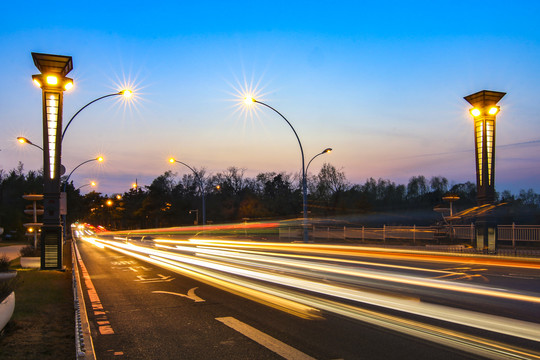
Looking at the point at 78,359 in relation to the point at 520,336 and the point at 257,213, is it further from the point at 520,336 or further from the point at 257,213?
the point at 257,213

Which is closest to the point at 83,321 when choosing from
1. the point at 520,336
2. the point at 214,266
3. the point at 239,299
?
the point at 239,299

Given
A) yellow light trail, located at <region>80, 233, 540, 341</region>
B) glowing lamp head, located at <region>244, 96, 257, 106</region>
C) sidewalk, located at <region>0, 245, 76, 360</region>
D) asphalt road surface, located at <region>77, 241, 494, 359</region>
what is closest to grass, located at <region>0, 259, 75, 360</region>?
A: sidewalk, located at <region>0, 245, 76, 360</region>

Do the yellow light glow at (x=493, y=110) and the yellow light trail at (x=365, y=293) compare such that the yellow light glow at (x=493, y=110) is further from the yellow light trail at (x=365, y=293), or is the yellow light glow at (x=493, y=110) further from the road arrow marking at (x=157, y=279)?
the road arrow marking at (x=157, y=279)

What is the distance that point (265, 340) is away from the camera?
273 inches

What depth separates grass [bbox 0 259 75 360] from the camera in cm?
620

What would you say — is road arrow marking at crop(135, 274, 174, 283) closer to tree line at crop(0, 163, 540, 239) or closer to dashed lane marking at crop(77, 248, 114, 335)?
dashed lane marking at crop(77, 248, 114, 335)

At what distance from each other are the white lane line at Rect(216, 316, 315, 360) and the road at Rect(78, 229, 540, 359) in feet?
0.05

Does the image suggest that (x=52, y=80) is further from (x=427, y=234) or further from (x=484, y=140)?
(x=427, y=234)

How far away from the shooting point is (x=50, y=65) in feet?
56.5

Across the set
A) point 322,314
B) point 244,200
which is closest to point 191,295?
point 322,314

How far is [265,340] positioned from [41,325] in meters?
3.93

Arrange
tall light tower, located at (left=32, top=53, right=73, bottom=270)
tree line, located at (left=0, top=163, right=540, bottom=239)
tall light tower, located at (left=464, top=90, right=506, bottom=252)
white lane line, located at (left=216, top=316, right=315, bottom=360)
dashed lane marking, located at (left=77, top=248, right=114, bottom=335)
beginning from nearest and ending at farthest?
white lane line, located at (left=216, top=316, right=315, bottom=360) → dashed lane marking, located at (left=77, top=248, right=114, bottom=335) → tall light tower, located at (left=32, top=53, right=73, bottom=270) → tall light tower, located at (left=464, top=90, right=506, bottom=252) → tree line, located at (left=0, top=163, right=540, bottom=239)

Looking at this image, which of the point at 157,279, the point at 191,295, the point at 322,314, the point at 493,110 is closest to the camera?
the point at 322,314

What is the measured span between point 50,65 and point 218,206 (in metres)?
85.0
